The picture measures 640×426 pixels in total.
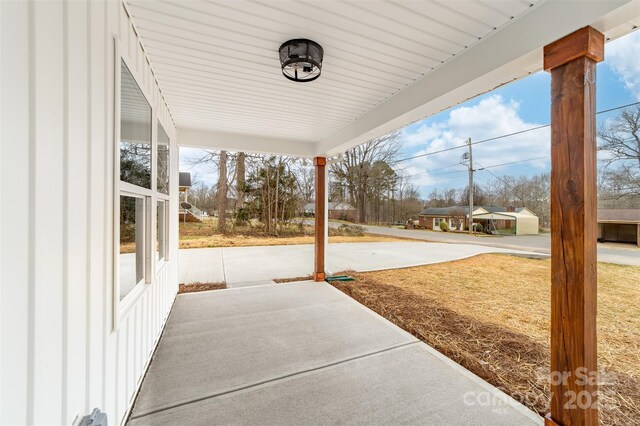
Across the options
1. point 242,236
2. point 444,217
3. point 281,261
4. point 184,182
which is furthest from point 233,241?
point 444,217

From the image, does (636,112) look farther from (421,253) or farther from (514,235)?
(514,235)

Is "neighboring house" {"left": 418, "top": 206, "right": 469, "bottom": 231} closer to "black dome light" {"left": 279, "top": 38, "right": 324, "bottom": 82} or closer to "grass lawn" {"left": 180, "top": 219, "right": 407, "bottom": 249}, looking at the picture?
"grass lawn" {"left": 180, "top": 219, "right": 407, "bottom": 249}

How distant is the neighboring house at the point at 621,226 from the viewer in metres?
3.32

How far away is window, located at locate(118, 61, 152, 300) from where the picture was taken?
1.71m

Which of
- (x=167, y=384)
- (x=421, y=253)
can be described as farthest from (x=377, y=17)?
(x=421, y=253)

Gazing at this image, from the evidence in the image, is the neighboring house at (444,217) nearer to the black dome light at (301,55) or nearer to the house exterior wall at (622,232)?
the house exterior wall at (622,232)

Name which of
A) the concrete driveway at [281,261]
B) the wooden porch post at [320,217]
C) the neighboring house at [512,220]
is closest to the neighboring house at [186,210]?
the concrete driveway at [281,261]

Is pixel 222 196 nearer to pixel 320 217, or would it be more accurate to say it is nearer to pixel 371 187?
pixel 320 217

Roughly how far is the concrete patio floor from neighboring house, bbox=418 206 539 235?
29.0 ft

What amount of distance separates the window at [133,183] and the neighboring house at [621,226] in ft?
16.1

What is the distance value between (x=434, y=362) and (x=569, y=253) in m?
1.54

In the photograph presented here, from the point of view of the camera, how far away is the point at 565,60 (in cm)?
148

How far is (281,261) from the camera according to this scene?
23.6 ft

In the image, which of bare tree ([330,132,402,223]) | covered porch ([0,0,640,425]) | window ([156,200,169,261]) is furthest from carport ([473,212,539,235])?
window ([156,200,169,261])
